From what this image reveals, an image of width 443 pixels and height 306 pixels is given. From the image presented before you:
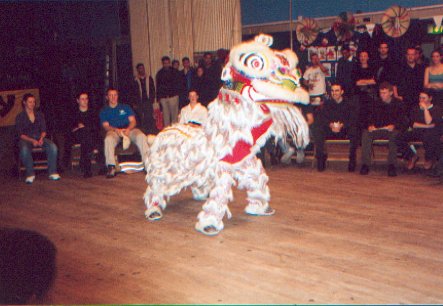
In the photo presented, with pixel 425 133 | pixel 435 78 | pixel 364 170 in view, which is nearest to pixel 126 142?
pixel 364 170

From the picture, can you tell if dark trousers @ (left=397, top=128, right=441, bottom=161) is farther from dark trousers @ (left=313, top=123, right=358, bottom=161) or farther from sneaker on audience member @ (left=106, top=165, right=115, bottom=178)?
sneaker on audience member @ (left=106, top=165, right=115, bottom=178)

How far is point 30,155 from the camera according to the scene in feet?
21.7

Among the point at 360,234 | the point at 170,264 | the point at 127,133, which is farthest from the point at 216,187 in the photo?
the point at 127,133

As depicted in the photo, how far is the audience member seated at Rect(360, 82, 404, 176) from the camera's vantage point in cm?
603

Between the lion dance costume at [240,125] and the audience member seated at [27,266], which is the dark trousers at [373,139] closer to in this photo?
the lion dance costume at [240,125]

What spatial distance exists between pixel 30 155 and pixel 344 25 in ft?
15.6

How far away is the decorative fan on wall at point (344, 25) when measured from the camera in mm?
8250

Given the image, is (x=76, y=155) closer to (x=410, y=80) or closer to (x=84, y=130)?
(x=84, y=130)

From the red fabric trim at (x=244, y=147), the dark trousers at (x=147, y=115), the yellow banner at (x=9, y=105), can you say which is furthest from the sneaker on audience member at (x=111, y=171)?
the yellow banner at (x=9, y=105)

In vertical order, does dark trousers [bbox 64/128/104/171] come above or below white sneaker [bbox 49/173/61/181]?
above

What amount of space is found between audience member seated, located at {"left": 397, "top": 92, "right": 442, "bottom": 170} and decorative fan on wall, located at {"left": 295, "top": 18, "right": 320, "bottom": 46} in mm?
2809

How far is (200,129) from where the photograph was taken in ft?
14.5

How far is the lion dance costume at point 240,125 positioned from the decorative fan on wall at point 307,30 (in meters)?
4.39

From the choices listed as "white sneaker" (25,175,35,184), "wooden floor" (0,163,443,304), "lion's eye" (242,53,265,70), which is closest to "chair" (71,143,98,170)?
"white sneaker" (25,175,35,184)
